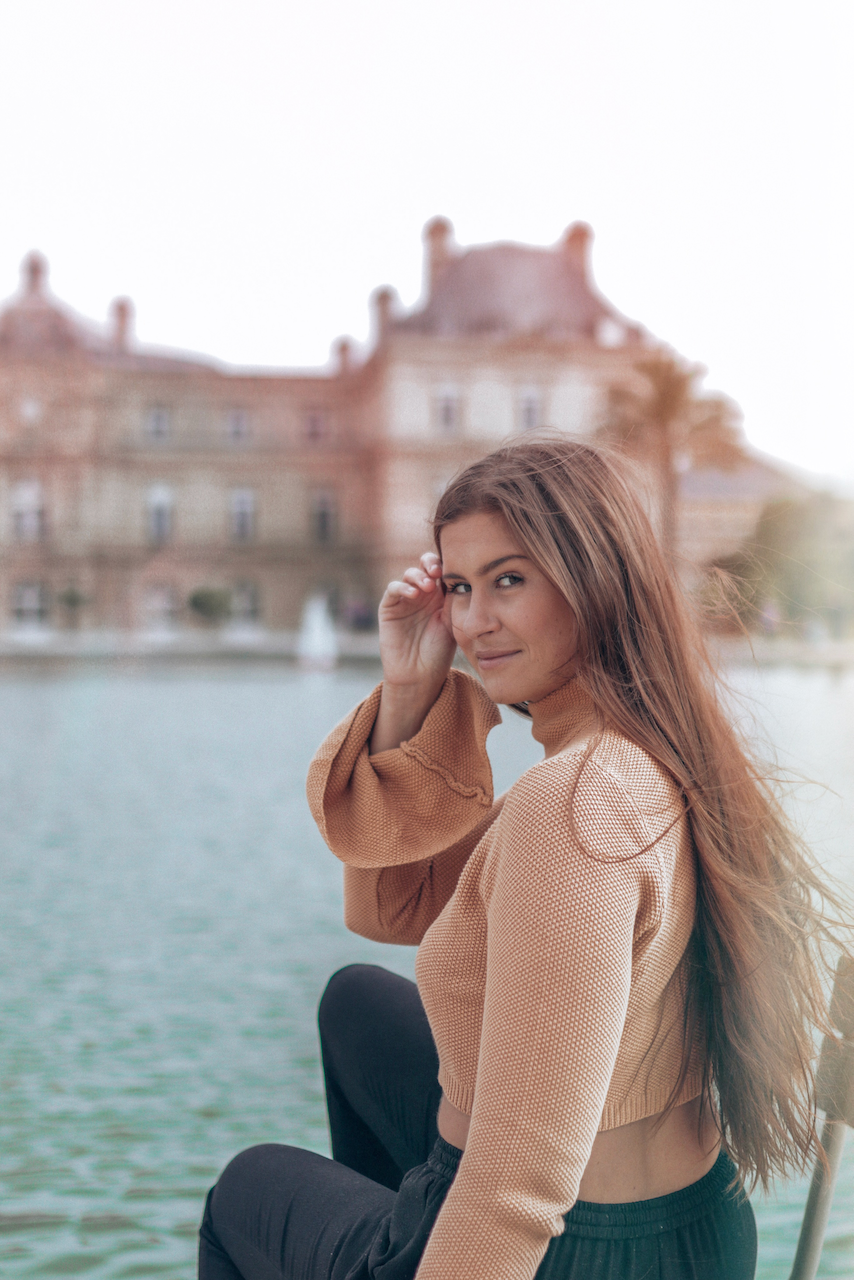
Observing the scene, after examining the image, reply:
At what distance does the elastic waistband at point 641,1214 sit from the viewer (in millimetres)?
1081

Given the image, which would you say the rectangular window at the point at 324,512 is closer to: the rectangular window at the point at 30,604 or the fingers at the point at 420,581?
the rectangular window at the point at 30,604

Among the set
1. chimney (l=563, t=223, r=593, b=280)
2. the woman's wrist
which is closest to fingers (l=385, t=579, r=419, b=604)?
the woman's wrist

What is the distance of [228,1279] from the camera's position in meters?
1.28

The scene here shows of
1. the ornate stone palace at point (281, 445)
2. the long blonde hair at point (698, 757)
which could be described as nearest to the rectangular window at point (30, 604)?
the ornate stone palace at point (281, 445)

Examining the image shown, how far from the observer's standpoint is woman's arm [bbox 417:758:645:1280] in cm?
97

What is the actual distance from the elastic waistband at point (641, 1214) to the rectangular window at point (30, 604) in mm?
35353

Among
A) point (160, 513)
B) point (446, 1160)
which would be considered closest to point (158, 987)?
point (446, 1160)

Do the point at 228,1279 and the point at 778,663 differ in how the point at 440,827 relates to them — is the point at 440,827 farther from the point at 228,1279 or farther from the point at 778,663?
the point at 778,663

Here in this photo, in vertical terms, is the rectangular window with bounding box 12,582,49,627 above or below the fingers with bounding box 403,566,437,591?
below

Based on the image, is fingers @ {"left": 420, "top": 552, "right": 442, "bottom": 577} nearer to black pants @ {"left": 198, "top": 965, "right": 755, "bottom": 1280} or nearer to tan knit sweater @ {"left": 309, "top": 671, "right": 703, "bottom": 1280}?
tan knit sweater @ {"left": 309, "top": 671, "right": 703, "bottom": 1280}

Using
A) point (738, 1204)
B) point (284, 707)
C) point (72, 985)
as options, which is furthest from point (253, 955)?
point (284, 707)

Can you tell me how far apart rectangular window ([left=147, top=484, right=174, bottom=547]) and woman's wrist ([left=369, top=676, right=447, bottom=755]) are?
115ft

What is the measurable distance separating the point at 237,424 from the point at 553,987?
122 ft

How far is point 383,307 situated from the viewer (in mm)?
36188
